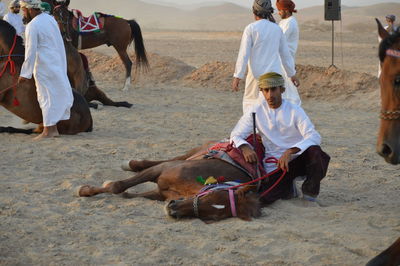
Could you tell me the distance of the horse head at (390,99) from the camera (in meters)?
4.25

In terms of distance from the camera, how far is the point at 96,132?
A: 1017cm

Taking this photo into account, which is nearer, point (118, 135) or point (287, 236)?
point (287, 236)

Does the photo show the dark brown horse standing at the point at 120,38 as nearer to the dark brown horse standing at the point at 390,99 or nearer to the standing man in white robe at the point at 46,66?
the standing man in white robe at the point at 46,66

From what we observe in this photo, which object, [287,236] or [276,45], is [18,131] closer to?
[276,45]

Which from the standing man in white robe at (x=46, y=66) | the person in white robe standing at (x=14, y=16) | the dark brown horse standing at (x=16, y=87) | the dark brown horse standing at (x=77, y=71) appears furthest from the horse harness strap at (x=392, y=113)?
the person in white robe standing at (x=14, y=16)

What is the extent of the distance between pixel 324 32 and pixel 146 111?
32.1 meters

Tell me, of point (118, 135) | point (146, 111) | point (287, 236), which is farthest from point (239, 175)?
point (146, 111)

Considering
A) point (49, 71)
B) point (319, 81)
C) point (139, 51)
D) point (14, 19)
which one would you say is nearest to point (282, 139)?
point (49, 71)

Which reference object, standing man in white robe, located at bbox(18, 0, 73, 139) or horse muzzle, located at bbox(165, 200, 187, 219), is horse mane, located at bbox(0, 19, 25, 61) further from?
horse muzzle, located at bbox(165, 200, 187, 219)

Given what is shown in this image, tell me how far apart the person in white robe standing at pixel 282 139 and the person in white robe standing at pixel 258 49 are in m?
2.22

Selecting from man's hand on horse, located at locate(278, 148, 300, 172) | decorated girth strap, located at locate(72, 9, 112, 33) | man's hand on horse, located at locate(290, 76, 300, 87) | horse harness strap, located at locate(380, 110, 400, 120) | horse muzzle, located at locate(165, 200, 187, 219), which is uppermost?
horse harness strap, located at locate(380, 110, 400, 120)

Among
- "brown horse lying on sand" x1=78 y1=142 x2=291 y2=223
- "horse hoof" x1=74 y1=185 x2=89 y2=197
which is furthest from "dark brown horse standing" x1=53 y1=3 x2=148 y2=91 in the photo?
"brown horse lying on sand" x1=78 y1=142 x2=291 y2=223

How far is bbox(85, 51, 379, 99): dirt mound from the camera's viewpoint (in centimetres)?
1496

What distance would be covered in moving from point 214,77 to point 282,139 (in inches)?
427
